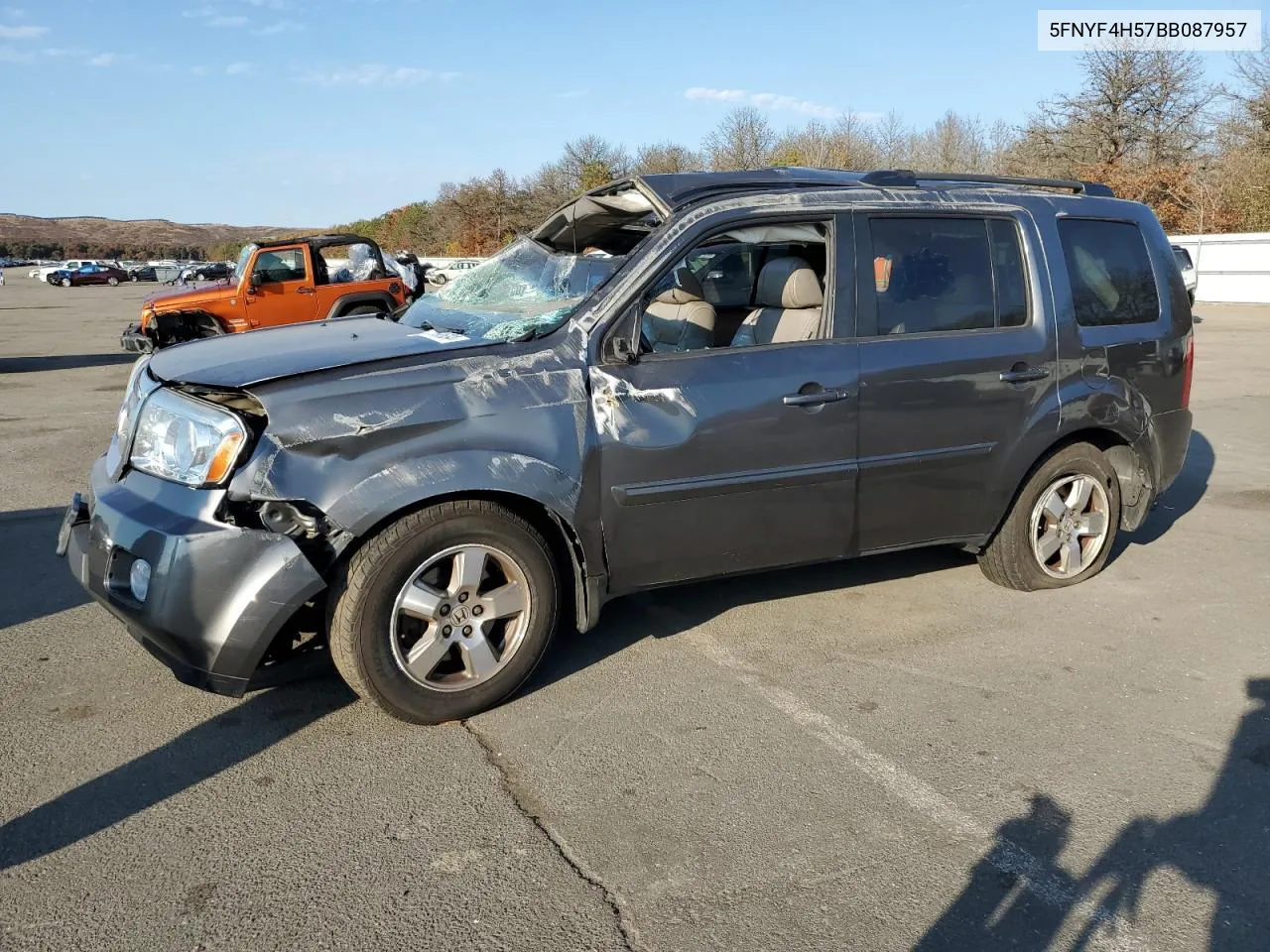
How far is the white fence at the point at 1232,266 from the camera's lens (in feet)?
82.8

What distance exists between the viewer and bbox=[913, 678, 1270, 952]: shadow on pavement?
8.41 ft

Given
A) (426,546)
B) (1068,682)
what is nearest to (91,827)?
(426,546)

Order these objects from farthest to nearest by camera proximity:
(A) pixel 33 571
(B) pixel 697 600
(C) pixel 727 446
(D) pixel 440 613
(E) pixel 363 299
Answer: (E) pixel 363 299, (A) pixel 33 571, (B) pixel 697 600, (C) pixel 727 446, (D) pixel 440 613

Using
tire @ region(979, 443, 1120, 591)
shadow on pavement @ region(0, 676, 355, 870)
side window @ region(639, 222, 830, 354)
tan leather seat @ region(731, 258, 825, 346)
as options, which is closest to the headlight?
shadow on pavement @ region(0, 676, 355, 870)

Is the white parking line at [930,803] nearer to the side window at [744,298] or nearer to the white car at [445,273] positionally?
the side window at [744,298]

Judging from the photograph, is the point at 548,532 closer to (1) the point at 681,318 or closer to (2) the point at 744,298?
(1) the point at 681,318

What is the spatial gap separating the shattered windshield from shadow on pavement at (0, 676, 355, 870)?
157 cm

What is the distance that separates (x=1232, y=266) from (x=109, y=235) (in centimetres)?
15375

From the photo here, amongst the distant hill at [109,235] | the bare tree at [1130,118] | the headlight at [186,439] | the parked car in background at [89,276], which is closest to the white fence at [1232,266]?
the bare tree at [1130,118]

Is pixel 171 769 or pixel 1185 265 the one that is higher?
pixel 1185 265

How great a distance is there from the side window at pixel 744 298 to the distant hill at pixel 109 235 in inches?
4524

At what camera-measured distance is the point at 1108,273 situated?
5039 mm

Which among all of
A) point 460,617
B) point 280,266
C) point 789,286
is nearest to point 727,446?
point 789,286

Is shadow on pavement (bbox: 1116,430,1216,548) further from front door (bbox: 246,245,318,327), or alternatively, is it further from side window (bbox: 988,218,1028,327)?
front door (bbox: 246,245,318,327)
